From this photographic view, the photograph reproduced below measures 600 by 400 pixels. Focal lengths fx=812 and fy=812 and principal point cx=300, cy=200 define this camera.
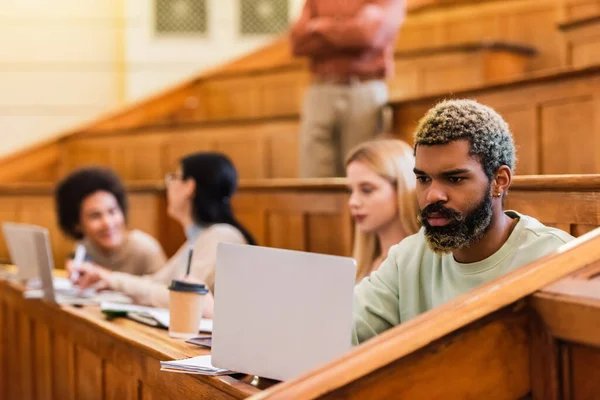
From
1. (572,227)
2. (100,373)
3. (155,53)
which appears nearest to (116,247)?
(100,373)

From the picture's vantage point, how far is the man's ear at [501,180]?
0.91 meters

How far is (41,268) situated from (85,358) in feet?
0.90

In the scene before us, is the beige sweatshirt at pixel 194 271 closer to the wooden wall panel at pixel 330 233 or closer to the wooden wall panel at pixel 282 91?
the wooden wall panel at pixel 330 233

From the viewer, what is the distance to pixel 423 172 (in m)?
0.91

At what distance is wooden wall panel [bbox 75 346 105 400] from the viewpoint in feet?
4.67

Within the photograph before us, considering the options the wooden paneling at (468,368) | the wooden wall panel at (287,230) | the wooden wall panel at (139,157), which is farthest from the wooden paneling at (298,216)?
the wooden paneling at (468,368)

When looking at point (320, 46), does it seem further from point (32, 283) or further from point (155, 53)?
point (155, 53)

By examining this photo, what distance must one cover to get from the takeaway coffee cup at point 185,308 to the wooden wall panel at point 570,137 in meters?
0.92

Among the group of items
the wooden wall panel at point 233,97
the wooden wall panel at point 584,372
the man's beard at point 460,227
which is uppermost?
the wooden wall panel at point 233,97

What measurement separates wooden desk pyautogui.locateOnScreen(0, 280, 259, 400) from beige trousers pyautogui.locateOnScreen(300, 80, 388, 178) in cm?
91

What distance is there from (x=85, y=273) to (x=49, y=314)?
0.40ft

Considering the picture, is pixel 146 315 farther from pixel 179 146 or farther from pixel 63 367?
Answer: pixel 179 146

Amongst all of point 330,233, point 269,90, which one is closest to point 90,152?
point 269,90

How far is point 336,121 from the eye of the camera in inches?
94.0
